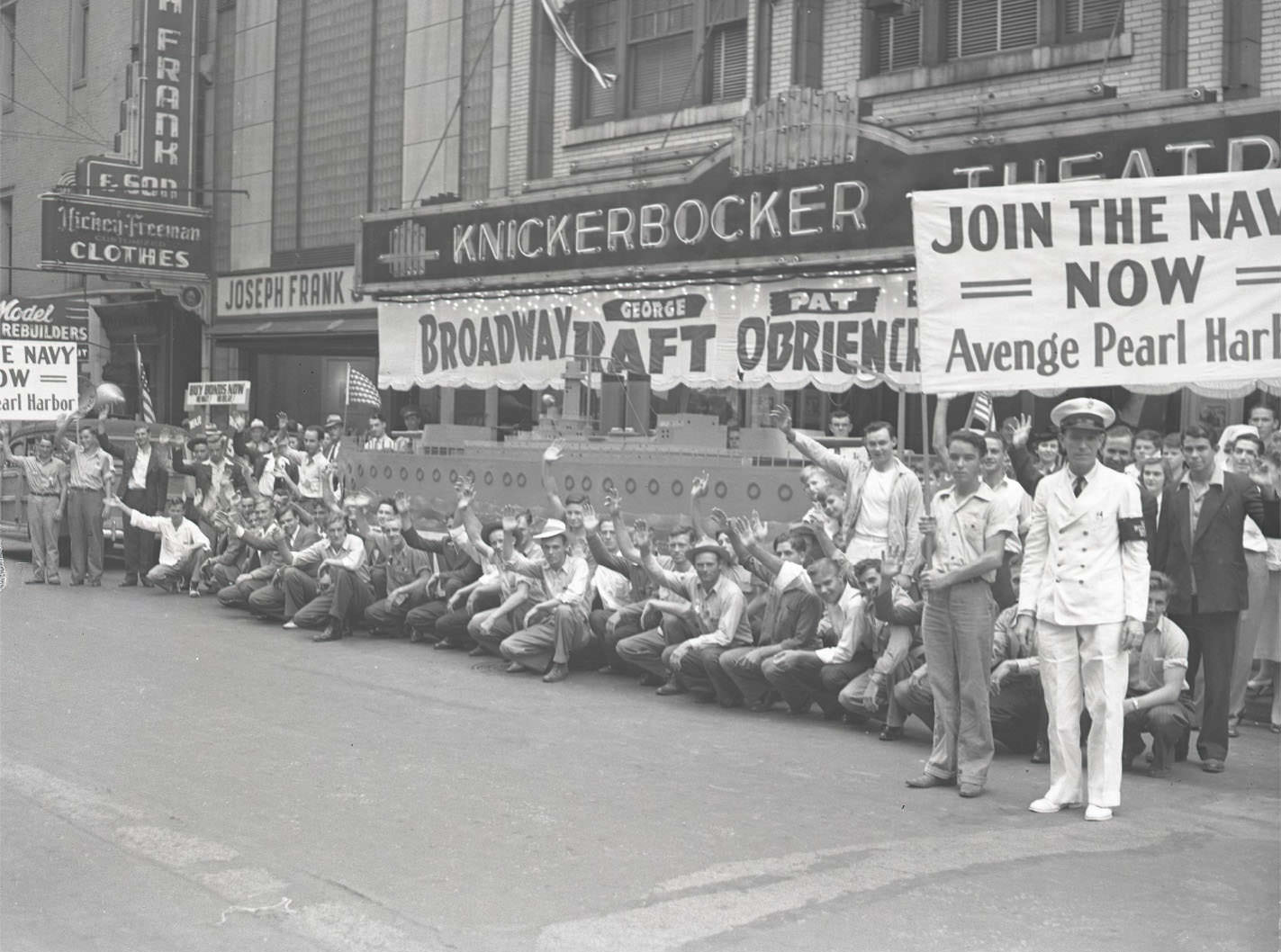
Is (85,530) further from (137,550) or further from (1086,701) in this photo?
(1086,701)

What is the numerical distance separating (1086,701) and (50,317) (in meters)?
26.3

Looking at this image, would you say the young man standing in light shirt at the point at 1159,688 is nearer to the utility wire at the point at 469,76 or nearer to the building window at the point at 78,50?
the utility wire at the point at 469,76

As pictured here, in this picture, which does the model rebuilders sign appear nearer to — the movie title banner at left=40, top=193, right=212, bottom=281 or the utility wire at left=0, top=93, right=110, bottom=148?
the movie title banner at left=40, top=193, right=212, bottom=281

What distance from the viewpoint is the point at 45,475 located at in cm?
1806

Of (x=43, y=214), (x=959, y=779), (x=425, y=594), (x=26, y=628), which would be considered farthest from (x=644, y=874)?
(x=43, y=214)

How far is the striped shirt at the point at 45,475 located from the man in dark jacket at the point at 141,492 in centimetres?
84

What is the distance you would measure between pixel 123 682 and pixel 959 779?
6097mm

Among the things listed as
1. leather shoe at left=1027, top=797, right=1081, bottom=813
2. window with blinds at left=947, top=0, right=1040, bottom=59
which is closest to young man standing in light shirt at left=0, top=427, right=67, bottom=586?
window with blinds at left=947, top=0, right=1040, bottom=59

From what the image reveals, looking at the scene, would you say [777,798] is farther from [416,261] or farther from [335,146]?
[335,146]

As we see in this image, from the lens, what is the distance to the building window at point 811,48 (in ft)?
59.3

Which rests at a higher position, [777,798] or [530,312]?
[530,312]

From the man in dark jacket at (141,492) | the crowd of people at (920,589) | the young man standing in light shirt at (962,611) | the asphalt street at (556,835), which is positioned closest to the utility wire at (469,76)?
the man in dark jacket at (141,492)

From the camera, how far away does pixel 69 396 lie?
1641 cm

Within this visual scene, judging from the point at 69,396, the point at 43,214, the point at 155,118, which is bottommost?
the point at 69,396
